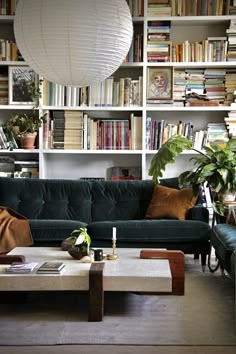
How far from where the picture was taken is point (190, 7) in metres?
5.07

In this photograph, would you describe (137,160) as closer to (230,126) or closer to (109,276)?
(230,126)

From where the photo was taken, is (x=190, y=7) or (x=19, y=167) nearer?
(x=190, y=7)

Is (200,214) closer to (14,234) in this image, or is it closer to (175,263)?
(175,263)

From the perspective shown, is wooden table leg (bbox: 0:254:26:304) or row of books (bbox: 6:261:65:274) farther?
wooden table leg (bbox: 0:254:26:304)

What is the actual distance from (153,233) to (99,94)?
1.82 metres

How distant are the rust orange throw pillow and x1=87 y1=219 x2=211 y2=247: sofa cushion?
0.26 m

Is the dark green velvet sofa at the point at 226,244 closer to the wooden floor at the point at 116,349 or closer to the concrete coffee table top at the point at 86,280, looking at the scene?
the concrete coffee table top at the point at 86,280

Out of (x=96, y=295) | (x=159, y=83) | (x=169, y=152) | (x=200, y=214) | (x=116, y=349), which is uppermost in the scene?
(x=159, y=83)

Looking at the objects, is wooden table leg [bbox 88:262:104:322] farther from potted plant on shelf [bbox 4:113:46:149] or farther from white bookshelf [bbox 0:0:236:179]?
potted plant on shelf [bbox 4:113:46:149]

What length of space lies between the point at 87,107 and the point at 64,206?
1145mm

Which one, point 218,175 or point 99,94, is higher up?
point 99,94

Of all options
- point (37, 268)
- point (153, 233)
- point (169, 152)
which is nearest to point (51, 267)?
point (37, 268)

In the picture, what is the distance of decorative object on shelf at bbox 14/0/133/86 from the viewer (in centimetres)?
304

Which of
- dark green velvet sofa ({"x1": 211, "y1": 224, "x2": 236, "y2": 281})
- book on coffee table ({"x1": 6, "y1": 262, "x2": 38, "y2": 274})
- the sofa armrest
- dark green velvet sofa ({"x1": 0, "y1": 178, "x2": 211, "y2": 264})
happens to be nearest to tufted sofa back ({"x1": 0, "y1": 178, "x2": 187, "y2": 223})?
dark green velvet sofa ({"x1": 0, "y1": 178, "x2": 211, "y2": 264})
